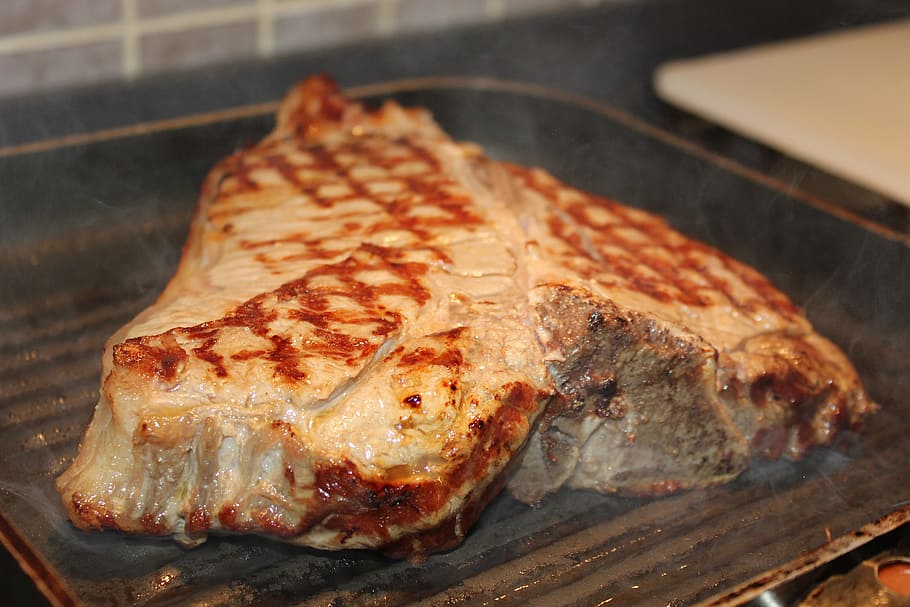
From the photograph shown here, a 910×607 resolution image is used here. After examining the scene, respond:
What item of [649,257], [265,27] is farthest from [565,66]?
[649,257]

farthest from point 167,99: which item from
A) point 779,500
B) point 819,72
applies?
point 819,72

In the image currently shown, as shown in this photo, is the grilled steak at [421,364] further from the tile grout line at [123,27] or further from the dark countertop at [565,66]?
the tile grout line at [123,27]

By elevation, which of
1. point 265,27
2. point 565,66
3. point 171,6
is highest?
point 171,6

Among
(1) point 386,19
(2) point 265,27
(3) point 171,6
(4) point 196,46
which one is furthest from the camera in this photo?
(1) point 386,19

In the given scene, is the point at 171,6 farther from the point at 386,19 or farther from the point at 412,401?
the point at 412,401

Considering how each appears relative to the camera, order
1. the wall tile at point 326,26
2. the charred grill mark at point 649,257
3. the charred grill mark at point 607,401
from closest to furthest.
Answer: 1. the charred grill mark at point 607,401
2. the charred grill mark at point 649,257
3. the wall tile at point 326,26

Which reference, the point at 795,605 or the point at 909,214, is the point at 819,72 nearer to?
the point at 909,214

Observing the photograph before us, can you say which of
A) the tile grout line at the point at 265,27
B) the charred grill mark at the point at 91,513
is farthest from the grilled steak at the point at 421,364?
the tile grout line at the point at 265,27
